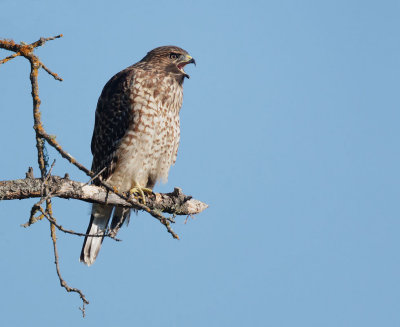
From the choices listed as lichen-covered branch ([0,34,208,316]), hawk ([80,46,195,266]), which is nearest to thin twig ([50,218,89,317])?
lichen-covered branch ([0,34,208,316])

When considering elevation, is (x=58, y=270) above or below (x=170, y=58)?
below

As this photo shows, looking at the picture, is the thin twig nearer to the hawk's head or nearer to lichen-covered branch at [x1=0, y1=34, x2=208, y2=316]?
lichen-covered branch at [x1=0, y1=34, x2=208, y2=316]

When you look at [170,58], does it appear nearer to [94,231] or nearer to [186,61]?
[186,61]

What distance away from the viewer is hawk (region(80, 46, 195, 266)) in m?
6.39

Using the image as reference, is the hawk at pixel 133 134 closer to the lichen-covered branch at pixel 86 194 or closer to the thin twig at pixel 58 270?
the lichen-covered branch at pixel 86 194

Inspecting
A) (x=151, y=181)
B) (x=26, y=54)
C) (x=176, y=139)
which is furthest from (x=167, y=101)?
(x=26, y=54)

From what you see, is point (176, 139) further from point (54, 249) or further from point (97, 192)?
point (54, 249)

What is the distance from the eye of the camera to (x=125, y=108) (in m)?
6.45

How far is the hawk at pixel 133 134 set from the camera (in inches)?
252

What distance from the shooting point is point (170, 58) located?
23.6ft

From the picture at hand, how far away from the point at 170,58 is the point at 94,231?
228 cm

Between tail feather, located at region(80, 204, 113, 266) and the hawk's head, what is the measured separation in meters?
1.83

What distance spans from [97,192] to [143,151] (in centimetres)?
150

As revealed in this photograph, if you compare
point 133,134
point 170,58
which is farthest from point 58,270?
point 170,58
